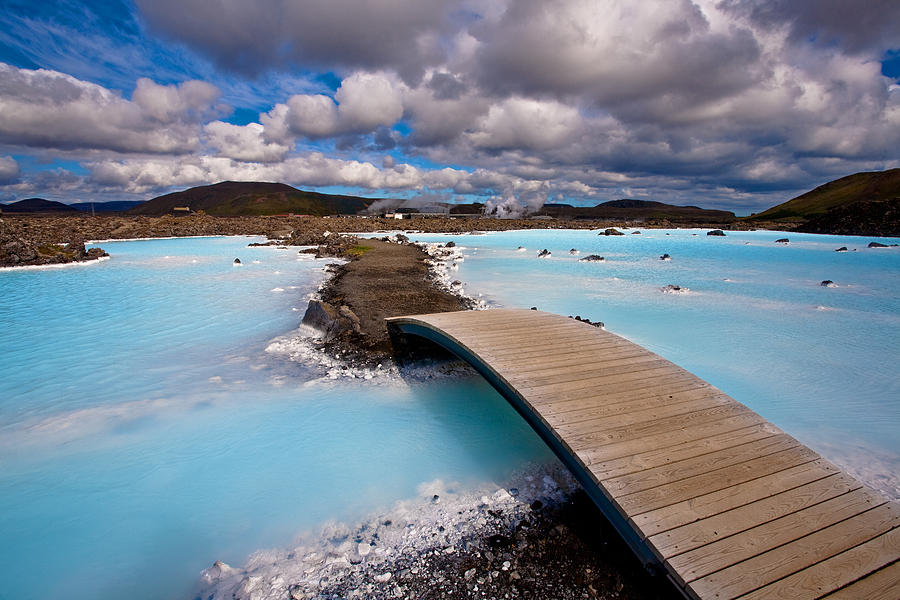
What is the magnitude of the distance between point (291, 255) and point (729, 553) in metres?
28.0

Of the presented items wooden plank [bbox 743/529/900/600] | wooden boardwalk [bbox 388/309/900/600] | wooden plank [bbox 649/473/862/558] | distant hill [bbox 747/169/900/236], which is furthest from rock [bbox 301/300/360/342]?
Answer: distant hill [bbox 747/169/900/236]

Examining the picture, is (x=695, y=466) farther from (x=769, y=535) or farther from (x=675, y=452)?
(x=769, y=535)

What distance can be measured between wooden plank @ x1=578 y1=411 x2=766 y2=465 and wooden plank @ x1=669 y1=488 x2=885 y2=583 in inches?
35.4

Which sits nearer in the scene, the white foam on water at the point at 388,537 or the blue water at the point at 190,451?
the white foam on water at the point at 388,537

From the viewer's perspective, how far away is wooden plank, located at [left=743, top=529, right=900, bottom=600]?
2426 millimetres

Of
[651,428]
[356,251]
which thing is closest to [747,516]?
[651,428]

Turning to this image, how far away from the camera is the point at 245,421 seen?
614cm

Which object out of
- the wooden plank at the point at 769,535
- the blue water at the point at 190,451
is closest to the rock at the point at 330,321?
the blue water at the point at 190,451

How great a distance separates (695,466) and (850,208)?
90828 mm

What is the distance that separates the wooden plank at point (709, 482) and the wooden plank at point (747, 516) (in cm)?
20

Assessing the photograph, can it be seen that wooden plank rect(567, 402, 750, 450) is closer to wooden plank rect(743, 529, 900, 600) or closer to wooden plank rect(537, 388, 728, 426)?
wooden plank rect(537, 388, 728, 426)

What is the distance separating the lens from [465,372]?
7.63m

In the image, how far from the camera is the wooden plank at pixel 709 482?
120 inches

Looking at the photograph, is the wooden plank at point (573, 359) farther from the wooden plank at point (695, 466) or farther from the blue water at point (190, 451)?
the wooden plank at point (695, 466)
